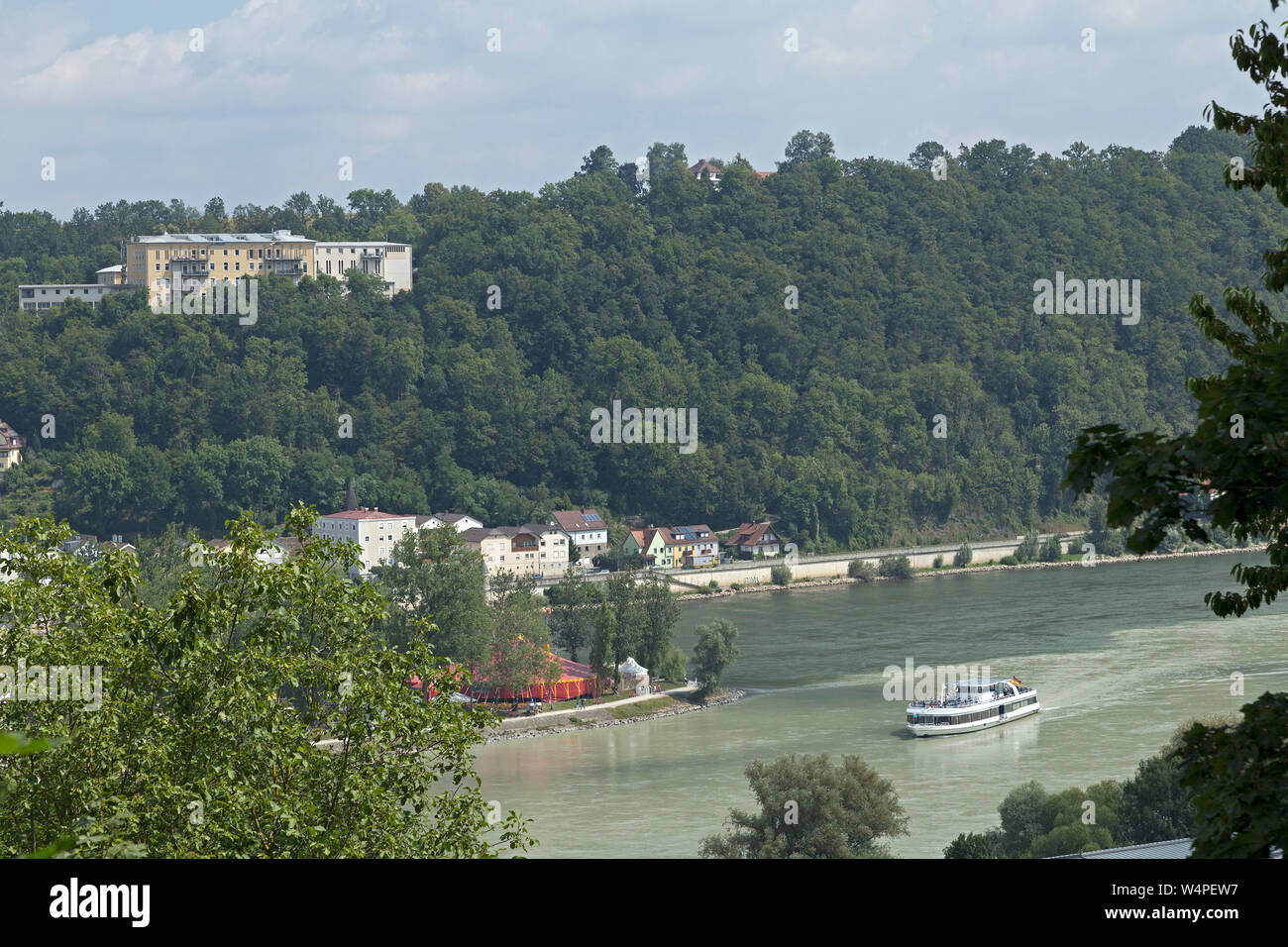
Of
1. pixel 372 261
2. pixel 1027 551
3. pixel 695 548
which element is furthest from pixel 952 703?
pixel 372 261

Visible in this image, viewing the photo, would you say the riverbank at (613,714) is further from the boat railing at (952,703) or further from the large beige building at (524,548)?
the large beige building at (524,548)

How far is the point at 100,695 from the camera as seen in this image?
4.86 meters

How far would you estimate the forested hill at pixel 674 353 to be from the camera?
42.2 metres

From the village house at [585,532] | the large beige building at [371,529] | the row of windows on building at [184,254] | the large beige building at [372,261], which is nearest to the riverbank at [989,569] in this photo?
the village house at [585,532]

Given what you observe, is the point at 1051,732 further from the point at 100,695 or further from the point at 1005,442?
the point at 1005,442

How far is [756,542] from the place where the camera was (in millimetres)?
39062

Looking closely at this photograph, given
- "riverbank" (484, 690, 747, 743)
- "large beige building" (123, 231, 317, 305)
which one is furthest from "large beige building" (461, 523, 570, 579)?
"large beige building" (123, 231, 317, 305)

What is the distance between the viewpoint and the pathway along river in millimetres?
15148

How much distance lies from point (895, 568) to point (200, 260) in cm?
2676

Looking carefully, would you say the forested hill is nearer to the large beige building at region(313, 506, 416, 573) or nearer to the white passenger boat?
the large beige building at region(313, 506, 416, 573)

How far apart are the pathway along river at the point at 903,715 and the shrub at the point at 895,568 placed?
197 inches

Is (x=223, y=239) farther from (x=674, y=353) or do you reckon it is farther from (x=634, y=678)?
(x=634, y=678)

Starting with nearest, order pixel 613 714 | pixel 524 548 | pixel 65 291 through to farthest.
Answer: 1. pixel 613 714
2. pixel 524 548
3. pixel 65 291

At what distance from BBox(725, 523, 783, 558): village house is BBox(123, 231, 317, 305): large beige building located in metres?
19.6
